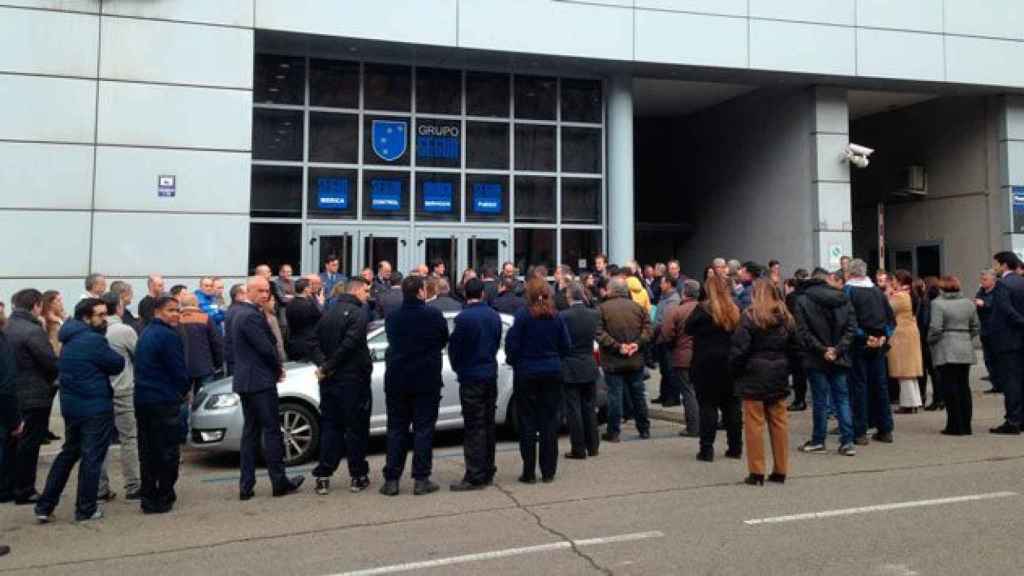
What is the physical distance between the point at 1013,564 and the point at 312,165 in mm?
13449

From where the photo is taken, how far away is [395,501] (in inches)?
295

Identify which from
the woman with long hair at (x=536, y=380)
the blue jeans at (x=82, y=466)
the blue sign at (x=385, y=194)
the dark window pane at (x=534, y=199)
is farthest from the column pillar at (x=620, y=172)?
the blue jeans at (x=82, y=466)

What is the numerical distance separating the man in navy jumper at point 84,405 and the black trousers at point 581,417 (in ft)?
14.5

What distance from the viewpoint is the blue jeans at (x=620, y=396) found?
33.7 feet

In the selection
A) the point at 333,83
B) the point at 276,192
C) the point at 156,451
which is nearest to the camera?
the point at 156,451

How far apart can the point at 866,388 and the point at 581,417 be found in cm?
337

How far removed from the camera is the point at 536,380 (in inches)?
320

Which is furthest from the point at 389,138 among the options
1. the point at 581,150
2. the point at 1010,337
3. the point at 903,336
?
the point at 1010,337

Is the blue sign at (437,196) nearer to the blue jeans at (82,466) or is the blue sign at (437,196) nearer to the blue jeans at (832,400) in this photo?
the blue jeans at (832,400)

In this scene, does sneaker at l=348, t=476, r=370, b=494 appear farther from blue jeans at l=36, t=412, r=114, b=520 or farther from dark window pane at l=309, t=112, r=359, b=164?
dark window pane at l=309, t=112, r=359, b=164

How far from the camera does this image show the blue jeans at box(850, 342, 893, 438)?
9641 mm

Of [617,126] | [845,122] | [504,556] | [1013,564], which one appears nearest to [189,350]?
[504,556]

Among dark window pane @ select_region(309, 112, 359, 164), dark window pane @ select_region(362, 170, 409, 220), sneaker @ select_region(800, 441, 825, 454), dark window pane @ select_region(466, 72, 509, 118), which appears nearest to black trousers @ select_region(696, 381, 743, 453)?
sneaker @ select_region(800, 441, 825, 454)

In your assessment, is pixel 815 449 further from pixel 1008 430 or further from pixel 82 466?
pixel 82 466
